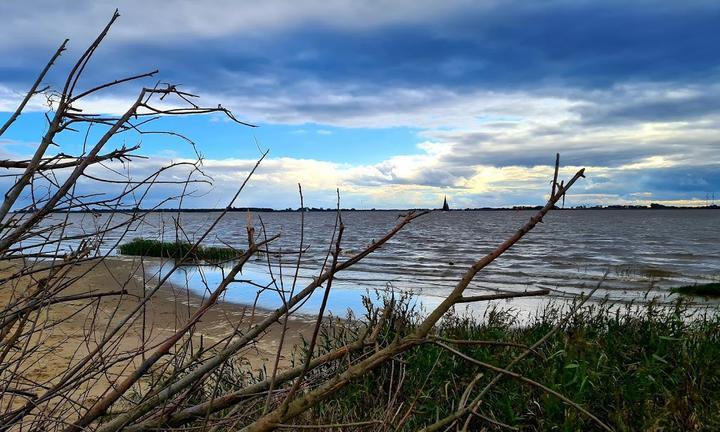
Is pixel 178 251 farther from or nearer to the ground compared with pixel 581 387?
farther from the ground

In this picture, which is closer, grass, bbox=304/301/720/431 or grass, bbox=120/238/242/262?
grass, bbox=120/238/242/262

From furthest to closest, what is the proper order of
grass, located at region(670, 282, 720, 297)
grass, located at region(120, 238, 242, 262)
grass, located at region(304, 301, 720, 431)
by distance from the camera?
grass, located at region(670, 282, 720, 297) → grass, located at region(304, 301, 720, 431) → grass, located at region(120, 238, 242, 262)

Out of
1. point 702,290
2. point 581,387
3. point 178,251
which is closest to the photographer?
point 178,251

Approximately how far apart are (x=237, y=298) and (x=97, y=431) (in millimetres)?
17611

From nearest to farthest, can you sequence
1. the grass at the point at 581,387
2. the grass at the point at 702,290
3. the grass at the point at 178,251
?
the grass at the point at 178,251
the grass at the point at 581,387
the grass at the point at 702,290

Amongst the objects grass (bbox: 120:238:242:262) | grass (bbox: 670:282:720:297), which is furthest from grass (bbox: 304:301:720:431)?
grass (bbox: 670:282:720:297)

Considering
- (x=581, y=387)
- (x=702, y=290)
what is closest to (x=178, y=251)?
(x=581, y=387)

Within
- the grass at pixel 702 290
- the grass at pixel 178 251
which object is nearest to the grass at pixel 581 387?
the grass at pixel 178 251

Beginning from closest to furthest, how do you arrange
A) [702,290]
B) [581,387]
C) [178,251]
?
[178,251], [581,387], [702,290]

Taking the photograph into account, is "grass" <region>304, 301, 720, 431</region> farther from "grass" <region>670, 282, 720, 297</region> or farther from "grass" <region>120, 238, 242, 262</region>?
"grass" <region>670, 282, 720, 297</region>

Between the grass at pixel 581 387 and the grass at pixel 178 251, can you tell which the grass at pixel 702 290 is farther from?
the grass at pixel 178 251

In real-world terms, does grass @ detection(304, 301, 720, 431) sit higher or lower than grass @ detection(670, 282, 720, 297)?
higher

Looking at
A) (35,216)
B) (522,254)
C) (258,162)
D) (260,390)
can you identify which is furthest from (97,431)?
(522,254)

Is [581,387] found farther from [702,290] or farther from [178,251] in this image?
[702,290]
